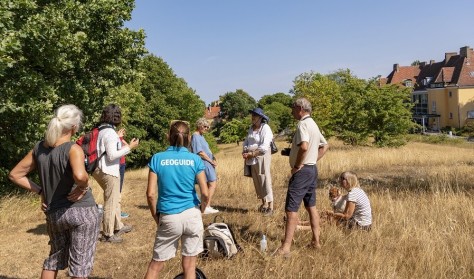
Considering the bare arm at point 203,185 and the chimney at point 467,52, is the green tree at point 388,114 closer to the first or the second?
the bare arm at point 203,185

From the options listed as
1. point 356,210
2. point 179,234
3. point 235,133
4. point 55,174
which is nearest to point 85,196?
point 55,174

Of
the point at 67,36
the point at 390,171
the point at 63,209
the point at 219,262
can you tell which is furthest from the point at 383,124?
the point at 63,209

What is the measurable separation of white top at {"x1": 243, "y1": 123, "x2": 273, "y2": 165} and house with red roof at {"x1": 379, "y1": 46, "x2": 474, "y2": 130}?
48748 mm

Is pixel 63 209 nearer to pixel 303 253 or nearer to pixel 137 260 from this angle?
pixel 137 260

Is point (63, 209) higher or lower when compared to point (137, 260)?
higher

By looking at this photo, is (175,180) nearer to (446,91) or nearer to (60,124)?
(60,124)

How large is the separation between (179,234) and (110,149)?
2.05m

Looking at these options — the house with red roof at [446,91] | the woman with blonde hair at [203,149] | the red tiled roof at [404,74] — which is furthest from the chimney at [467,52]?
the woman with blonde hair at [203,149]

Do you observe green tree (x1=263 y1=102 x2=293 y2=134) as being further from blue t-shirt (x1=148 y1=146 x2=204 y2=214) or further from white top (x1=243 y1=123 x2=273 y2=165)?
blue t-shirt (x1=148 y1=146 x2=204 y2=214)

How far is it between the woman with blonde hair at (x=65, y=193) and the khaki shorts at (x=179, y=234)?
1.86 ft

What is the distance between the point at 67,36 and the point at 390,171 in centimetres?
938

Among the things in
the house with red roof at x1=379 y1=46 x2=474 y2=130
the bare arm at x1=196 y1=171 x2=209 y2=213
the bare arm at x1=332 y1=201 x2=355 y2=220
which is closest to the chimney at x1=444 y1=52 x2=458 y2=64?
the house with red roof at x1=379 y1=46 x2=474 y2=130

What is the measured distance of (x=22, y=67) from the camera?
8.37m

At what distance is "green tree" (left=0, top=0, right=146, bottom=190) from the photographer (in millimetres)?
7820
